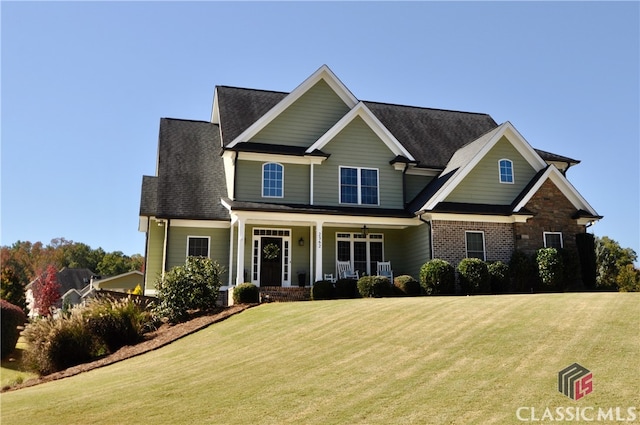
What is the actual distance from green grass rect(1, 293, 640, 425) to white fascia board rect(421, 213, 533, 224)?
26.3 feet

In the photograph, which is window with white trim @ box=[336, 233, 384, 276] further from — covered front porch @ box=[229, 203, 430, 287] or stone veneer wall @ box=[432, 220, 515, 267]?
stone veneer wall @ box=[432, 220, 515, 267]

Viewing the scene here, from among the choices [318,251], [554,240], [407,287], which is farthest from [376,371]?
[554,240]

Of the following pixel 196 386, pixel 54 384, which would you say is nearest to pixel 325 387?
pixel 196 386

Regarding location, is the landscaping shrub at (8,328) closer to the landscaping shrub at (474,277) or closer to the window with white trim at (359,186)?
the window with white trim at (359,186)

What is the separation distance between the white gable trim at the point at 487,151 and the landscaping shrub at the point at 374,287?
4138mm

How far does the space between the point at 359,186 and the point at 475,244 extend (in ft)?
18.0

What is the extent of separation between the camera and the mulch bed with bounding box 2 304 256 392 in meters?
13.8

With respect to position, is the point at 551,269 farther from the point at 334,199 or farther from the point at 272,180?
the point at 272,180

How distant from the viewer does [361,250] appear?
24203 mm

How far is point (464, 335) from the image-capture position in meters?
10.7

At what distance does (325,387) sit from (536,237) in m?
17.0

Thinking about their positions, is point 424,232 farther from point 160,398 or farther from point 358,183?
point 160,398

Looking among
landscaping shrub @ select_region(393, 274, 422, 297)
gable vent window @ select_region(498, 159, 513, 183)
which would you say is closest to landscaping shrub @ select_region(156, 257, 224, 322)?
landscaping shrub @ select_region(393, 274, 422, 297)

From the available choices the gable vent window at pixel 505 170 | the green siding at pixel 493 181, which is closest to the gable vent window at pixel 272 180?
the green siding at pixel 493 181
